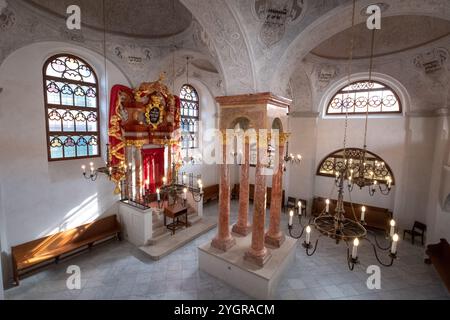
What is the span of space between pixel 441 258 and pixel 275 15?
327 inches

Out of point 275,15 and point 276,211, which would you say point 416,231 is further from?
point 275,15

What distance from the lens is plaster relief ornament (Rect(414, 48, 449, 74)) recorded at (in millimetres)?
7273

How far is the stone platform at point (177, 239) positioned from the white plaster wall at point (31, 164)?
274 centimetres

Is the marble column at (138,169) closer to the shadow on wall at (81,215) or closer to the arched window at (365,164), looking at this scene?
the shadow on wall at (81,215)

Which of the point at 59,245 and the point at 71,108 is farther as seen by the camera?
the point at 71,108

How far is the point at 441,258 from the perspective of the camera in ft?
22.2

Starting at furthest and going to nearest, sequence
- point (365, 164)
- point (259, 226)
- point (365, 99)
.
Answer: point (365, 99) < point (365, 164) < point (259, 226)

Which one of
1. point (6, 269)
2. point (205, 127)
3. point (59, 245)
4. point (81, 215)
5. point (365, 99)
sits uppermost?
point (365, 99)

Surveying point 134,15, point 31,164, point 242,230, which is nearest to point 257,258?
point 242,230

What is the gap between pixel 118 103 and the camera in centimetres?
805

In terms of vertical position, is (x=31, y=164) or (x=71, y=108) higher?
(x=71, y=108)

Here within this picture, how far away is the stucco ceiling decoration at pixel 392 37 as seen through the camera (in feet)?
21.5

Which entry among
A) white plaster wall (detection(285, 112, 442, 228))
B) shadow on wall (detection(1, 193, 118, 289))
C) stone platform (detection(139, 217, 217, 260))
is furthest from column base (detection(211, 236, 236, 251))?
white plaster wall (detection(285, 112, 442, 228))
